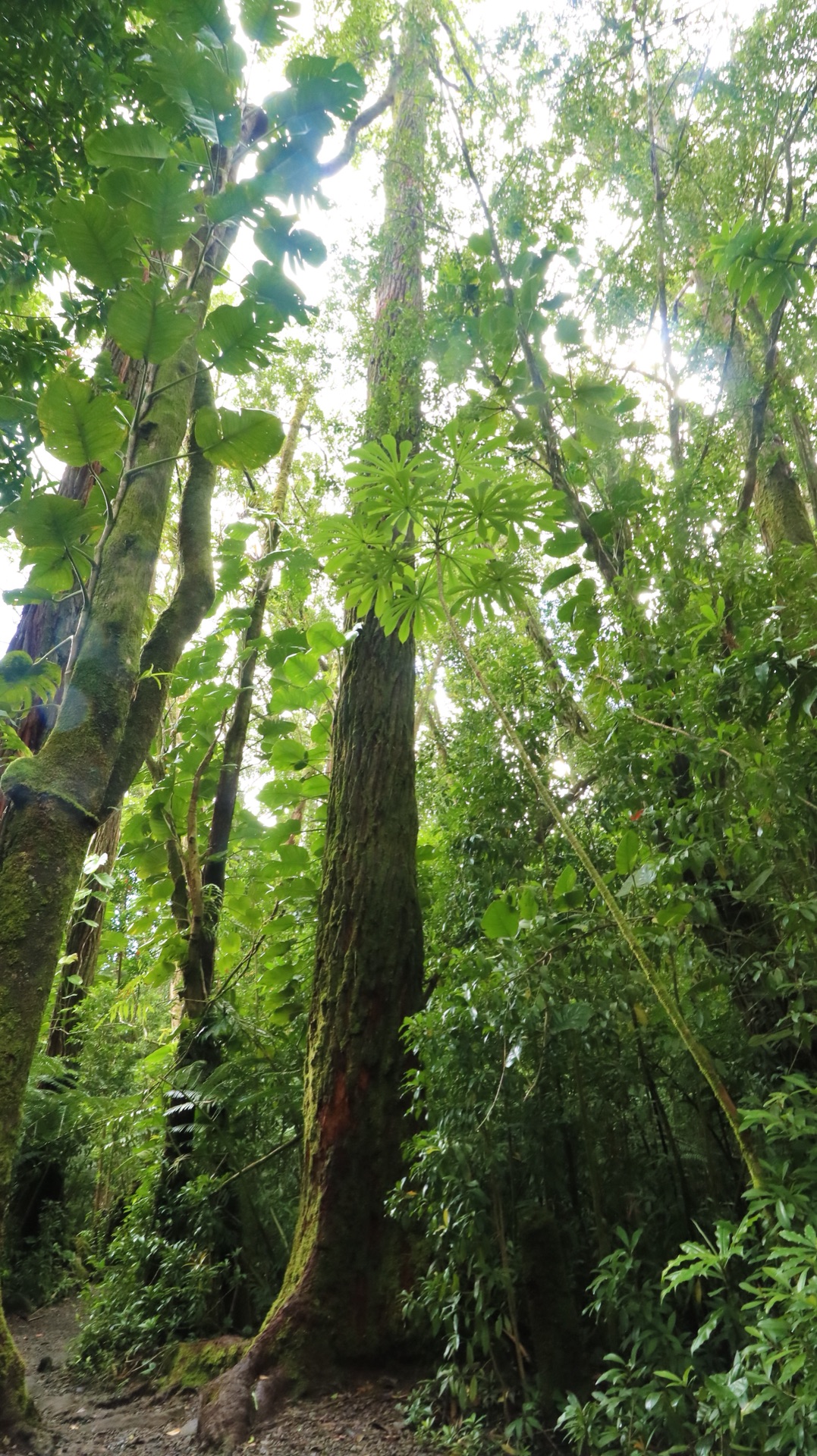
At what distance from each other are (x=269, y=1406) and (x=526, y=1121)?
1274mm

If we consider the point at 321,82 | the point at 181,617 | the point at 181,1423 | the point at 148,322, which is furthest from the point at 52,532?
the point at 181,1423

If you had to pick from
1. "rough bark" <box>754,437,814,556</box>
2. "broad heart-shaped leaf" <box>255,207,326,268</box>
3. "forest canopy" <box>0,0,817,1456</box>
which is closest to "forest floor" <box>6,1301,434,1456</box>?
"forest canopy" <box>0,0,817,1456</box>

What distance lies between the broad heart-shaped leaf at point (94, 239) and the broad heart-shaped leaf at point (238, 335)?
0.23m

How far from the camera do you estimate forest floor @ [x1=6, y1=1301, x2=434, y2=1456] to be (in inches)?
88.0

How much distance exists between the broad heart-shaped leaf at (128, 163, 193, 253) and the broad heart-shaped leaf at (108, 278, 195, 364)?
0.13 m

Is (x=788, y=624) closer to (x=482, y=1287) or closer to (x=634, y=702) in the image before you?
(x=634, y=702)

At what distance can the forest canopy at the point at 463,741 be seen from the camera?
1793 mm

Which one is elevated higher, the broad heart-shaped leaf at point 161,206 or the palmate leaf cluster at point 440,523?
the broad heart-shaped leaf at point 161,206

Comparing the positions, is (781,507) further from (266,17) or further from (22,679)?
(22,679)

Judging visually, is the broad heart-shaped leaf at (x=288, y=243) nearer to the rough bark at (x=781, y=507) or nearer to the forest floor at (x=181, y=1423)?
the forest floor at (x=181, y=1423)

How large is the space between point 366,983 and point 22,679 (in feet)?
5.98

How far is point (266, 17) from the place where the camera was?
6.75 feet

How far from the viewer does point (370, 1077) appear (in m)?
3.08

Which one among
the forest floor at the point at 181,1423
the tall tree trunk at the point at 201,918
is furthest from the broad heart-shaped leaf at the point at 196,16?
the forest floor at the point at 181,1423
